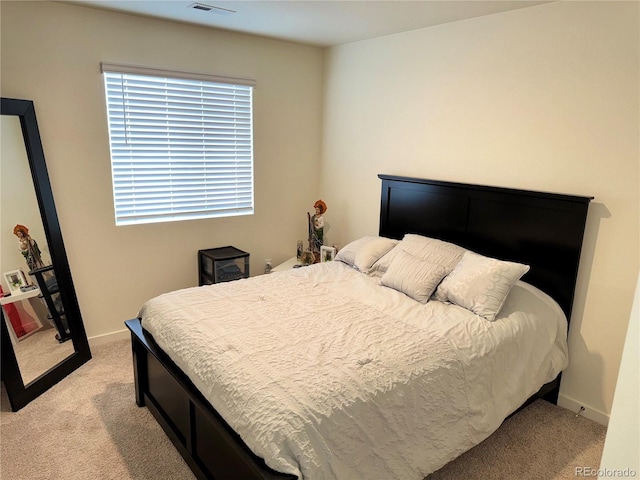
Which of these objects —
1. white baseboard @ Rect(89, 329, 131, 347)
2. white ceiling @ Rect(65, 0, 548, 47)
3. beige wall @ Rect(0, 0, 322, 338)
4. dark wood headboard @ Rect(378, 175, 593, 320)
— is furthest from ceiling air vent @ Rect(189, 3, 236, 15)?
white baseboard @ Rect(89, 329, 131, 347)

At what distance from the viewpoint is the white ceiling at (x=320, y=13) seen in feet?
8.91

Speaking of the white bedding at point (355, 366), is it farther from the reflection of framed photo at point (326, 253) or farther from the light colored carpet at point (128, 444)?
the reflection of framed photo at point (326, 253)

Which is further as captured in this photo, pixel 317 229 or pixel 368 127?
pixel 317 229

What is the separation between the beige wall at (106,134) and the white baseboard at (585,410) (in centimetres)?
255

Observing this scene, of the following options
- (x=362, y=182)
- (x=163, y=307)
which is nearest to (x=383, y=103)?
(x=362, y=182)

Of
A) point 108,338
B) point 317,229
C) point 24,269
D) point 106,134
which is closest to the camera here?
point 24,269

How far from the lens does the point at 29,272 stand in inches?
112

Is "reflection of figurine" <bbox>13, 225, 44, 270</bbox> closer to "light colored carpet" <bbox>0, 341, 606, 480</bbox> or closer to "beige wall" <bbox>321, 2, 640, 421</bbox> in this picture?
"light colored carpet" <bbox>0, 341, 606, 480</bbox>

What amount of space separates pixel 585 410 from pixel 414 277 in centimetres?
129

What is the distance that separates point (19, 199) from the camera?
2.79 metres

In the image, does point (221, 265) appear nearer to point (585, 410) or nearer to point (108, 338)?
point (108, 338)

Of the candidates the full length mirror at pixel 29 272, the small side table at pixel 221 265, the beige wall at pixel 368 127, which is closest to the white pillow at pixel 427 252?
the beige wall at pixel 368 127

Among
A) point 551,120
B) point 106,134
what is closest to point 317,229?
point 106,134

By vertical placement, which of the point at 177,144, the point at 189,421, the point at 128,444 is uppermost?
the point at 177,144
